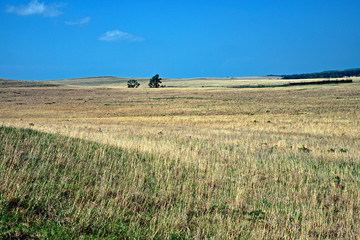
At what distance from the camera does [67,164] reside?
9.72 metres

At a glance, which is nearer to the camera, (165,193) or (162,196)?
(162,196)

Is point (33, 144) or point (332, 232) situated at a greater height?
point (33, 144)

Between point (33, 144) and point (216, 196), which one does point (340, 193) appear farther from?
point (33, 144)

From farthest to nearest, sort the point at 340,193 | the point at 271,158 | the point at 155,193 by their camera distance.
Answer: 1. the point at 271,158
2. the point at 340,193
3. the point at 155,193

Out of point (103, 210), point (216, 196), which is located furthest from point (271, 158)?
point (103, 210)

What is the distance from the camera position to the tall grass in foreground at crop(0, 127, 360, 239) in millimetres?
6371

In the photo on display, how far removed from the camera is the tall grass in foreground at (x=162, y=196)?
637 cm

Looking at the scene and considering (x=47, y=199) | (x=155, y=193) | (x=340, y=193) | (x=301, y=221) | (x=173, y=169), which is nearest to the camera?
(x=47, y=199)

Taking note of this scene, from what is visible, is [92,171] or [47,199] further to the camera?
[92,171]

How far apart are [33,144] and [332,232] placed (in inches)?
386

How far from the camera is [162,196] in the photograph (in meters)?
8.34

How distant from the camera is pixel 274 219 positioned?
Result: 23.4 feet

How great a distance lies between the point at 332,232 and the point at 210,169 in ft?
15.8

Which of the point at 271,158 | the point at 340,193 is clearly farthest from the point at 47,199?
the point at 271,158
